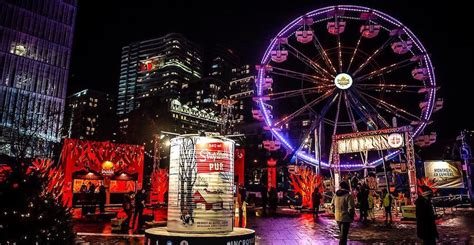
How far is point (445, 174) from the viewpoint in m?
33.6

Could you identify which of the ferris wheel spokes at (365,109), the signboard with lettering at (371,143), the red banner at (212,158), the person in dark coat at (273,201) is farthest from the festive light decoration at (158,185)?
the red banner at (212,158)

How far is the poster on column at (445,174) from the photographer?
33406 millimetres

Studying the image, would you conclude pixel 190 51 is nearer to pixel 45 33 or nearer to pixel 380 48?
pixel 45 33

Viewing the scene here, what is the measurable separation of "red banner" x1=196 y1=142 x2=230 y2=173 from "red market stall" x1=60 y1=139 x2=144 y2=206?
1822 centimetres

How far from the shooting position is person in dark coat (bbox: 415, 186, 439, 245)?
8.48 metres

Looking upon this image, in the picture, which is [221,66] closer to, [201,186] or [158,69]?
[158,69]

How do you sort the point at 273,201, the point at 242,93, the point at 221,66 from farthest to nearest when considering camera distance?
the point at 221,66, the point at 242,93, the point at 273,201

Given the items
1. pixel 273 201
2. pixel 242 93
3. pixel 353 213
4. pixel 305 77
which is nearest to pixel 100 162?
pixel 273 201

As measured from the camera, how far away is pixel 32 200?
6.31 m

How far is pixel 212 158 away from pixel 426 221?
5.03 meters

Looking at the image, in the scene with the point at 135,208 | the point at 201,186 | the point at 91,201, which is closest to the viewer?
the point at 201,186

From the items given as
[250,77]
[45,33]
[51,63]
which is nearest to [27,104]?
[51,63]

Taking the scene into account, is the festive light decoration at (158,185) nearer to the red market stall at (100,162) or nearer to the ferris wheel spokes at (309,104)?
the red market stall at (100,162)

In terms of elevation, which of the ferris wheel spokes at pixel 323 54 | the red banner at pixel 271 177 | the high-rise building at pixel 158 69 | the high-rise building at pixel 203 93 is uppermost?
the high-rise building at pixel 158 69
